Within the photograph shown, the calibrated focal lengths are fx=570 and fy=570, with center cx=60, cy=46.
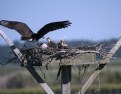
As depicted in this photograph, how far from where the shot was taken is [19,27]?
779cm

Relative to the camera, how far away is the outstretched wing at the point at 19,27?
765cm

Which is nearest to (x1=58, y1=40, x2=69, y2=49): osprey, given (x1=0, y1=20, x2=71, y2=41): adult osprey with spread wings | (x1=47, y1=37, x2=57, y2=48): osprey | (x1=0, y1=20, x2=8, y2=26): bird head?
(x1=47, y1=37, x2=57, y2=48): osprey

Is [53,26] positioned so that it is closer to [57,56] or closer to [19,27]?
[57,56]

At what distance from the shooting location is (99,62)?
24.2ft

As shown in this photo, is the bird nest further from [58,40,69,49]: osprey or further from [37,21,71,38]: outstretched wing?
[37,21,71,38]: outstretched wing

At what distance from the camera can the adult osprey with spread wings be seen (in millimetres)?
7437

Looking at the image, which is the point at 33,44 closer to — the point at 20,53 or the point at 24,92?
the point at 20,53

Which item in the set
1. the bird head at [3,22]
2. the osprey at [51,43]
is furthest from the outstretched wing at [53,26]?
the bird head at [3,22]

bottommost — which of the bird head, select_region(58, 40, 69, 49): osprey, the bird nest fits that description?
the bird nest

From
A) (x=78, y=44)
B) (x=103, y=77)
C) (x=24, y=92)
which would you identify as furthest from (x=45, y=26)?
(x=24, y=92)

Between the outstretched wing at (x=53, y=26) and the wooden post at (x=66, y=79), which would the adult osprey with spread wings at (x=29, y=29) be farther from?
the wooden post at (x=66, y=79)

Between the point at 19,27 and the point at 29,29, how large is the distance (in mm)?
307

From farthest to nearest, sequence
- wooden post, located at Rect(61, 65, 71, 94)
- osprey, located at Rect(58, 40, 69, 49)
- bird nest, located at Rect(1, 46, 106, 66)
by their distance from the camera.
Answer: osprey, located at Rect(58, 40, 69, 49), wooden post, located at Rect(61, 65, 71, 94), bird nest, located at Rect(1, 46, 106, 66)

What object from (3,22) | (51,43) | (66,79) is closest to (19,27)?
(3,22)
